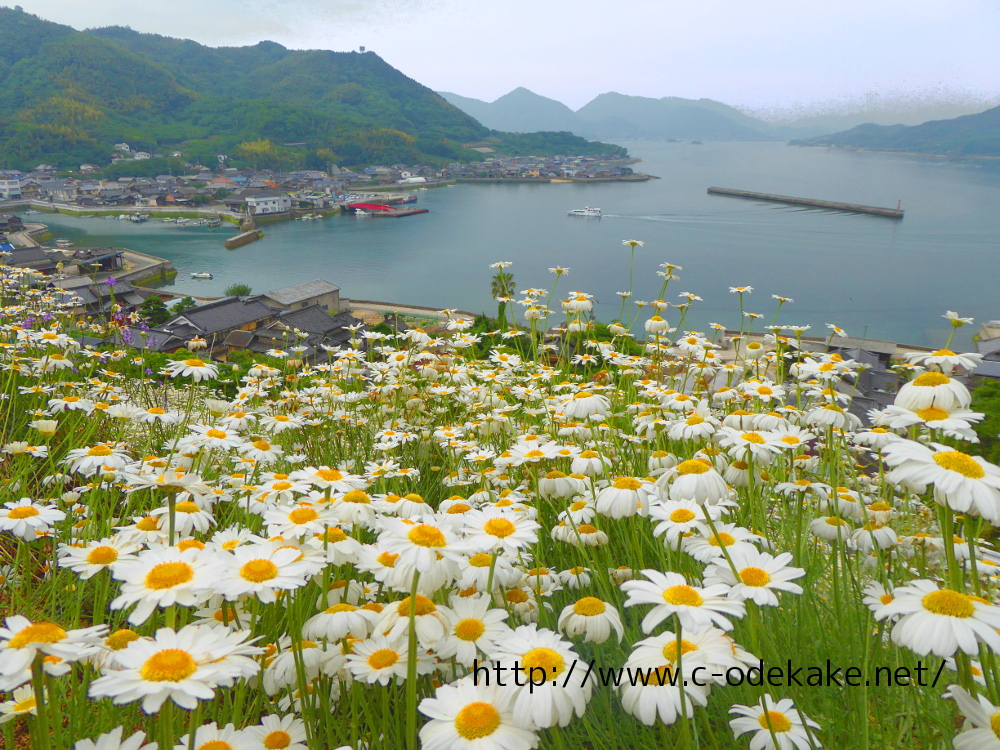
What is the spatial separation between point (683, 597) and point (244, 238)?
5457 centimetres

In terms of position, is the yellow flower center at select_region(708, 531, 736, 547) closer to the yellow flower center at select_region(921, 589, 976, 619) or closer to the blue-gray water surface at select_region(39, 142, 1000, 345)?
the yellow flower center at select_region(921, 589, 976, 619)

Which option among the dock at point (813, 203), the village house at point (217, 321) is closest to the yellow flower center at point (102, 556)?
the village house at point (217, 321)

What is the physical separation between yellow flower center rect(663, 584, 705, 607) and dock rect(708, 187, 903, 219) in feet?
225

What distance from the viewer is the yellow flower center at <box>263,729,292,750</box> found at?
4.27 ft

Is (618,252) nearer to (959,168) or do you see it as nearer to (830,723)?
(830,723)

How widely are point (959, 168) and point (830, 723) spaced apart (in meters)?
141

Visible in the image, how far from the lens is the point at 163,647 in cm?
106

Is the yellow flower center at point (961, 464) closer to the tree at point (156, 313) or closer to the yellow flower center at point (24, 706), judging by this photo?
the yellow flower center at point (24, 706)

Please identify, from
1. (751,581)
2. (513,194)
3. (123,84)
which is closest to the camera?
(751,581)

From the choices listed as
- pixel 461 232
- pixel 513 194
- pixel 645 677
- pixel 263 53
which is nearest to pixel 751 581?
pixel 645 677

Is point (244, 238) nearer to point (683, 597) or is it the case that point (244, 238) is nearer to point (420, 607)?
point (420, 607)

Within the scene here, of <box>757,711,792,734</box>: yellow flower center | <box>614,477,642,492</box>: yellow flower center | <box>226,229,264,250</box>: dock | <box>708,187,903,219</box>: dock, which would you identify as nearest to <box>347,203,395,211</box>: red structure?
<box>226,229,264,250</box>: dock

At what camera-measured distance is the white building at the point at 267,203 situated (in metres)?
59.9

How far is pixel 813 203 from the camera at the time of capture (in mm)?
63219
